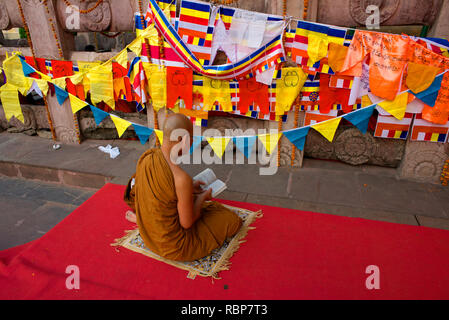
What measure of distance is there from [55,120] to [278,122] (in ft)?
13.2

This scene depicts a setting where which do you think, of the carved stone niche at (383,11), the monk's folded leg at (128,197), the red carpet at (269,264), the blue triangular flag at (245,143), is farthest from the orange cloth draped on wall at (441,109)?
the monk's folded leg at (128,197)

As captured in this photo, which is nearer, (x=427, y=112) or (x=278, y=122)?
(x=427, y=112)

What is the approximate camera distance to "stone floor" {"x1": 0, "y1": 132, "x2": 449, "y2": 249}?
3521 mm

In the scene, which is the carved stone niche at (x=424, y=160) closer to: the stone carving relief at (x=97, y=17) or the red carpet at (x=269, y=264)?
the red carpet at (x=269, y=264)

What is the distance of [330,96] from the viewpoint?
394cm

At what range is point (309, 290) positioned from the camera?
7.90 feet

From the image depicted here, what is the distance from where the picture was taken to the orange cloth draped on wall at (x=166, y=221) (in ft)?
7.70

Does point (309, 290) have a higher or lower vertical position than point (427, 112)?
lower

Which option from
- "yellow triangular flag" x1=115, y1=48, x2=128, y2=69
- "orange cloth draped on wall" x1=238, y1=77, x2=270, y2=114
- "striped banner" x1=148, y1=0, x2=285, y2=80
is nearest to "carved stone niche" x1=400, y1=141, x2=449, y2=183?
"orange cloth draped on wall" x1=238, y1=77, x2=270, y2=114

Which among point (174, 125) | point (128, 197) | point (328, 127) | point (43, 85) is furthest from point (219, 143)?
point (43, 85)

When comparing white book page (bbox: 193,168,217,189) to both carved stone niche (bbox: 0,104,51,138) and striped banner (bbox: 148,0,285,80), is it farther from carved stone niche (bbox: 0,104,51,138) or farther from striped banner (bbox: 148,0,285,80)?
carved stone niche (bbox: 0,104,51,138)

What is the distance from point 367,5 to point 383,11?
7.8 inches
